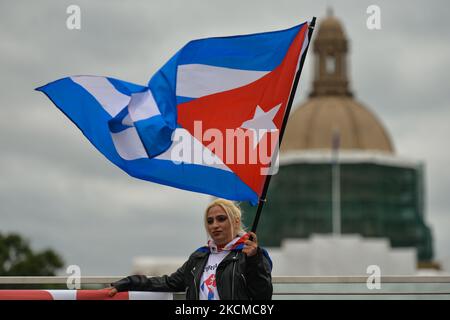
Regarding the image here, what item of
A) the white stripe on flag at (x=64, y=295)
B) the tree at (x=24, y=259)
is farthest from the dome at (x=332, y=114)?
the white stripe on flag at (x=64, y=295)

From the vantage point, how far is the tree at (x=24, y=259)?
5469cm

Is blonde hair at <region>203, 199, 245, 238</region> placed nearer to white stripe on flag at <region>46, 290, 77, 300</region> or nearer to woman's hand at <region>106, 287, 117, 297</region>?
woman's hand at <region>106, 287, 117, 297</region>

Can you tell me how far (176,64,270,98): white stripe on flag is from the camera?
11789mm

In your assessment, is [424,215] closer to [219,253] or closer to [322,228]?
[322,228]

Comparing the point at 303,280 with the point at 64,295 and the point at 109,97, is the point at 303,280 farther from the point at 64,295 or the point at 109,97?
the point at 109,97

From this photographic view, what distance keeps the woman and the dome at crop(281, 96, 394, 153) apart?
9624 centimetres

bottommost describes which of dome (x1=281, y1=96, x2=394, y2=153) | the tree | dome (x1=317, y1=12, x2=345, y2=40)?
the tree

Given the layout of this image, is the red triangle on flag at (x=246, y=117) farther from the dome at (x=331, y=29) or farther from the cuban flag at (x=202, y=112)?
the dome at (x=331, y=29)

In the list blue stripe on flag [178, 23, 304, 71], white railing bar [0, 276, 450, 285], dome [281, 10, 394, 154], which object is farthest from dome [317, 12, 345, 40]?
white railing bar [0, 276, 450, 285]

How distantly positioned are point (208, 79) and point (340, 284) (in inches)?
80.2

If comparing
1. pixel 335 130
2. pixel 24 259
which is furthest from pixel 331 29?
pixel 24 259

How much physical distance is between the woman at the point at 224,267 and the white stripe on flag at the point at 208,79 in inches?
74.4
